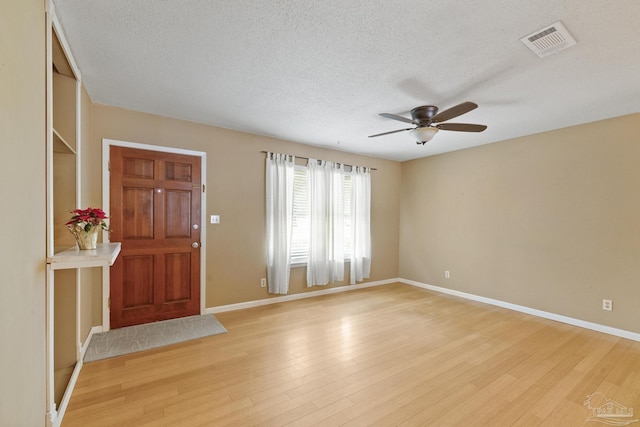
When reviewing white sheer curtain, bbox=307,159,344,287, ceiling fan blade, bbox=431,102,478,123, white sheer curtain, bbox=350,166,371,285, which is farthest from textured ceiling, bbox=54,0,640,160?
white sheer curtain, bbox=350,166,371,285

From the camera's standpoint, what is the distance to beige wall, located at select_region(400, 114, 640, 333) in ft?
10.9

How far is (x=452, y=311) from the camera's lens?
4129 mm

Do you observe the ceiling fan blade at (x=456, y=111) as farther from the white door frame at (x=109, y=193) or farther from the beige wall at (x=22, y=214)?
the white door frame at (x=109, y=193)

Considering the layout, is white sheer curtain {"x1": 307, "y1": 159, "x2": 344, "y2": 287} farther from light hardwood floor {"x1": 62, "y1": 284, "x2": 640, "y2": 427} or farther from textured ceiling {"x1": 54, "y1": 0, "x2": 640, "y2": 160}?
textured ceiling {"x1": 54, "y1": 0, "x2": 640, "y2": 160}

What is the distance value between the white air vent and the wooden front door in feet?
12.0

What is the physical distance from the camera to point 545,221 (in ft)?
13.0

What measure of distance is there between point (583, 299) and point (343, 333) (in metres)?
3.13

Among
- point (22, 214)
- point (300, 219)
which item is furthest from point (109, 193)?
point (300, 219)

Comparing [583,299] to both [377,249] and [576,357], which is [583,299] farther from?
[377,249]

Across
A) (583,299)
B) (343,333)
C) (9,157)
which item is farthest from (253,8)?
(583,299)

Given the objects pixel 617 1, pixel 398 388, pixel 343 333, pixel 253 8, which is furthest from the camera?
pixel 343 333

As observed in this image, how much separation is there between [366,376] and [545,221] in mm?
3413

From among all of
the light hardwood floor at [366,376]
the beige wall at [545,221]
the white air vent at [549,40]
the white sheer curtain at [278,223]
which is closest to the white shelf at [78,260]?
the light hardwood floor at [366,376]

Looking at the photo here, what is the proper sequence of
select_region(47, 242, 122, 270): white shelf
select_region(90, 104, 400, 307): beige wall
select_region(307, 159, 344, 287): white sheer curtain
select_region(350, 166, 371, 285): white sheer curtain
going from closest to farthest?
A: select_region(47, 242, 122, 270): white shelf → select_region(90, 104, 400, 307): beige wall → select_region(307, 159, 344, 287): white sheer curtain → select_region(350, 166, 371, 285): white sheer curtain
